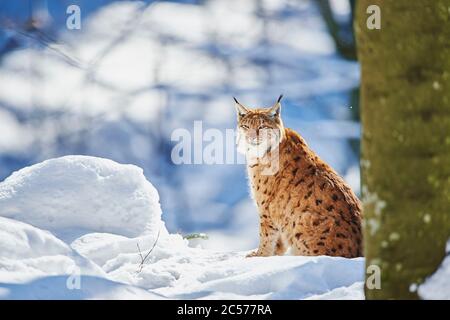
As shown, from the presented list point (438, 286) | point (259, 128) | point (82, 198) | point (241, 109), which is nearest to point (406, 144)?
point (438, 286)

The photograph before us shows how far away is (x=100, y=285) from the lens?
145 inches

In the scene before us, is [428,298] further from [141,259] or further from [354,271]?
[141,259]

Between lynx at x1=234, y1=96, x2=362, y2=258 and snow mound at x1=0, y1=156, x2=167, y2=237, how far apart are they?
1.21 meters

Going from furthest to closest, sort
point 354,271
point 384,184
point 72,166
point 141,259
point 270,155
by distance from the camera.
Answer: point 72,166, point 270,155, point 141,259, point 354,271, point 384,184

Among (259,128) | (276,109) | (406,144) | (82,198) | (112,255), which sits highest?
(276,109)

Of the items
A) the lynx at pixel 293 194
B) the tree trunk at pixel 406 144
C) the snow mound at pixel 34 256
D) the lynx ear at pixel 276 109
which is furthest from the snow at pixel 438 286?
the lynx ear at pixel 276 109

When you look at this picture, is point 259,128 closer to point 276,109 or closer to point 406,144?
point 276,109

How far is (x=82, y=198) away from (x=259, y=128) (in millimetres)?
1917

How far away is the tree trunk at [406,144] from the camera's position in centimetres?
304

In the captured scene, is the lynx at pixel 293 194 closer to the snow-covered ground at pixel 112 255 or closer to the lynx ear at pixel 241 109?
the lynx ear at pixel 241 109

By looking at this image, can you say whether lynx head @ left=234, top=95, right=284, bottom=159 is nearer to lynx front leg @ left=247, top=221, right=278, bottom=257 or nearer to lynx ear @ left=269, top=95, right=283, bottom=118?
lynx ear @ left=269, top=95, right=283, bottom=118

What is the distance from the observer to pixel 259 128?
18.5 feet
